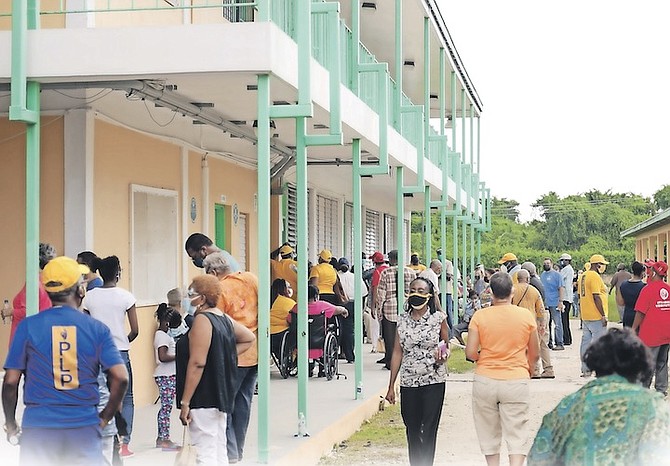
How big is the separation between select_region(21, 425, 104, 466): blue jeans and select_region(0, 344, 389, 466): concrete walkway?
248 cm

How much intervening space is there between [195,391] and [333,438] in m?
3.71

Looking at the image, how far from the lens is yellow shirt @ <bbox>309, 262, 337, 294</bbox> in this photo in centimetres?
1712

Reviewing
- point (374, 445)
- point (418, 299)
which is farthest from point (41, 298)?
point (374, 445)

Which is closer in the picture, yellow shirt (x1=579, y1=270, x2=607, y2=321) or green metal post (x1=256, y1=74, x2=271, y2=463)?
green metal post (x1=256, y1=74, x2=271, y2=463)

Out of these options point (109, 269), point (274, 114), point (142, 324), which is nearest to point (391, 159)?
point (142, 324)

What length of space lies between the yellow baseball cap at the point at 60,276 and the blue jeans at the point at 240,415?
2952mm

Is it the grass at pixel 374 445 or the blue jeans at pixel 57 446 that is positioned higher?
the blue jeans at pixel 57 446

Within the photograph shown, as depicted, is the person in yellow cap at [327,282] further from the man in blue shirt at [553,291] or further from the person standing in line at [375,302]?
the man in blue shirt at [553,291]

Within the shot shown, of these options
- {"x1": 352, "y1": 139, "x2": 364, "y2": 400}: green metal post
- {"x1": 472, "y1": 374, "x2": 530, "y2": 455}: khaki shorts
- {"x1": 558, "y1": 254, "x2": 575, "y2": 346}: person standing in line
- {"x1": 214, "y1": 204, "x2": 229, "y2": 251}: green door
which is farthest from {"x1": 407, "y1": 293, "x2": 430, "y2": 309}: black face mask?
{"x1": 558, "y1": 254, "x2": 575, "y2": 346}: person standing in line

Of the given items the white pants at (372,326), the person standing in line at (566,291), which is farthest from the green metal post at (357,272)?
the person standing in line at (566,291)

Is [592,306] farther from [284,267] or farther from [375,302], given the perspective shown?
[284,267]

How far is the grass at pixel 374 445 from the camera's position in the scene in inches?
421

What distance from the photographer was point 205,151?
14484 millimetres

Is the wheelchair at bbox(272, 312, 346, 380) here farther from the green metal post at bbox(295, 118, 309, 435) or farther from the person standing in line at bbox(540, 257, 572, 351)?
the person standing in line at bbox(540, 257, 572, 351)
